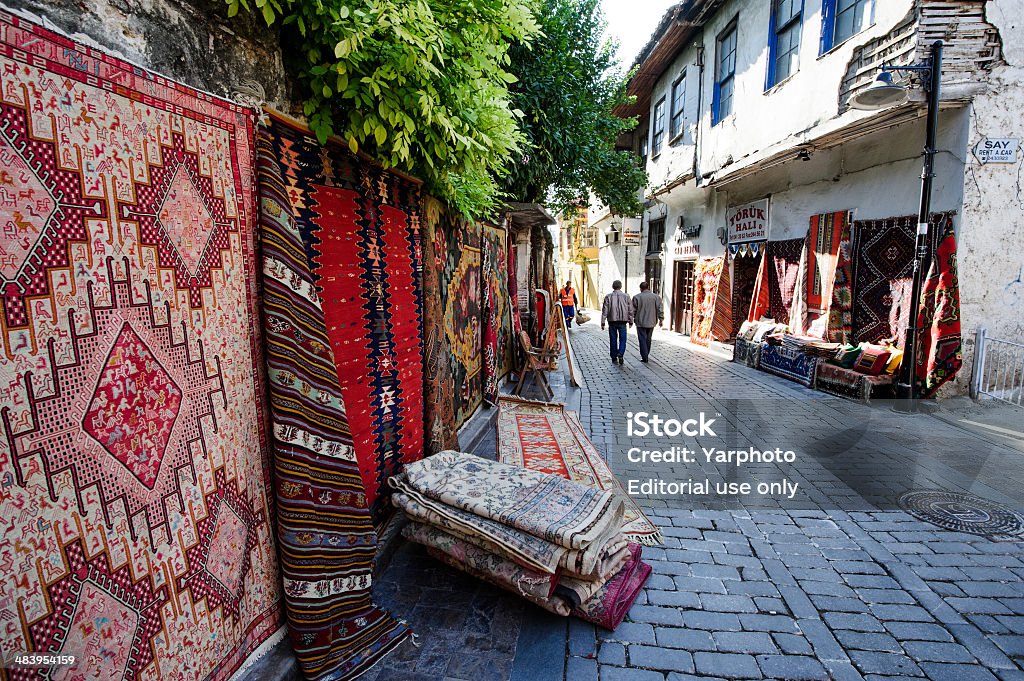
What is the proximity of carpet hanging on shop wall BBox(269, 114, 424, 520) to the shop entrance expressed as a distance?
1373 centimetres

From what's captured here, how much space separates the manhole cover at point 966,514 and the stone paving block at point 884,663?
193 cm

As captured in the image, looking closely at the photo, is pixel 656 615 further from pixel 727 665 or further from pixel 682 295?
pixel 682 295

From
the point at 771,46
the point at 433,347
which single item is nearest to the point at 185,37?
the point at 433,347

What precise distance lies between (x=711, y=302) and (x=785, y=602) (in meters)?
11.7

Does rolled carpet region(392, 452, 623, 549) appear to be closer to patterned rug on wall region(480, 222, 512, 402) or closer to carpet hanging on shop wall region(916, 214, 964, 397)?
patterned rug on wall region(480, 222, 512, 402)

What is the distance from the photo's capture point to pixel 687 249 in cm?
1584

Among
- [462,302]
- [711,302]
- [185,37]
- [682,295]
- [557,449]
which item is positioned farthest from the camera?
[682,295]

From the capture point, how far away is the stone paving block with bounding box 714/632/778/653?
263 cm

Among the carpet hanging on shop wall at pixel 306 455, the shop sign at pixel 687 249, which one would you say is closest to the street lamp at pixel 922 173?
the carpet hanging on shop wall at pixel 306 455

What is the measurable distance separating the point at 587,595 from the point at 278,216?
8.36 ft

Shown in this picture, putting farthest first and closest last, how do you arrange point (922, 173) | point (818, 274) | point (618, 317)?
point (618, 317) < point (818, 274) < point (922, 173)

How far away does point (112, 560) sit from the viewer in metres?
1.61

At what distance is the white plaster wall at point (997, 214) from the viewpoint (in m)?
6.57

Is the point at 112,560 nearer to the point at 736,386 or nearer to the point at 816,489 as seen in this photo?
the point at 816,489
